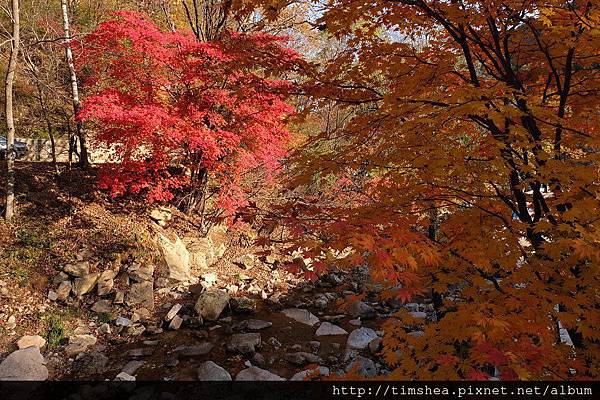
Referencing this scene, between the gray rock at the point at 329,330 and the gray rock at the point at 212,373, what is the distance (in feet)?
7.15

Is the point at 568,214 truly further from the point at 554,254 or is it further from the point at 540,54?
the point at 540,54

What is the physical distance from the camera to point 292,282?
31.8 ft

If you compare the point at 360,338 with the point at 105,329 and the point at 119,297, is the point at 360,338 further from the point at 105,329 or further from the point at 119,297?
the point at 119,297

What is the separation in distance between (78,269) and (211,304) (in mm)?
2937

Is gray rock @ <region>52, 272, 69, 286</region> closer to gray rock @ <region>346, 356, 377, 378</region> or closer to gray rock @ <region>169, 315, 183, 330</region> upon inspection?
gray rock @ <region>169, 315, 183, 330</region>

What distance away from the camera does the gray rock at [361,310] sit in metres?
7.91

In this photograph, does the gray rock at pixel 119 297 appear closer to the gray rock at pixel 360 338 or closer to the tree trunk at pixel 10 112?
the tree trunk at pixel 10 112

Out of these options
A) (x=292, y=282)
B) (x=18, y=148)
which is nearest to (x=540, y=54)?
(x=292, y=282)

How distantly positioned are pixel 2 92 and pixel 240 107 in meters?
14.2

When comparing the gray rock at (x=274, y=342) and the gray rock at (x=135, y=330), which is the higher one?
the gray rock at (x=135, y=330)

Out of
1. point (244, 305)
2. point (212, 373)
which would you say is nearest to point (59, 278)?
point (244, 305)

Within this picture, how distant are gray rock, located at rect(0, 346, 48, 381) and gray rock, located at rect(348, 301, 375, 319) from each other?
5735 mm

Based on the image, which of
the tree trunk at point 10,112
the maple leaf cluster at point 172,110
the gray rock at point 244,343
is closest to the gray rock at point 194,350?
the gray rock at point 244,343

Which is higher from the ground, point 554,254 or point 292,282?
point 554,254
